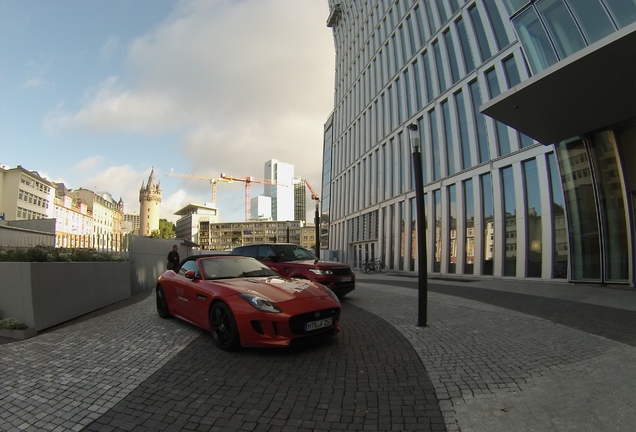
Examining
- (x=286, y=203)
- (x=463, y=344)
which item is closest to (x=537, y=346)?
(x=463, y=344)

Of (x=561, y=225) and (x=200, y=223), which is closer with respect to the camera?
(x=561, y=225)

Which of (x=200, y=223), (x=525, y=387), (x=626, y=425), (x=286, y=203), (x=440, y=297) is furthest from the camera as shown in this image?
(x=286, y=203)

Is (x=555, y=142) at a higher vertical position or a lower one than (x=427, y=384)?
higher

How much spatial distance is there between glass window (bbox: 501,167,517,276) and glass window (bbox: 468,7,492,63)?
6.00m

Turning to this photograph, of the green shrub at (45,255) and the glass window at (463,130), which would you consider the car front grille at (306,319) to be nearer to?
the green shrub at (45,255)

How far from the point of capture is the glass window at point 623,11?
26.7ft

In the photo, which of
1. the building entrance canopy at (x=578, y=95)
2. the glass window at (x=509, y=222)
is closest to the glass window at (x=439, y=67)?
the glass window at (x=509, y=222)

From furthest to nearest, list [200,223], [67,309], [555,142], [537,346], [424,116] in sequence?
[200,223] < [424,116] < [555,142] < [67,309] < [537,346]

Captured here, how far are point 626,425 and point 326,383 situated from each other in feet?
8.00

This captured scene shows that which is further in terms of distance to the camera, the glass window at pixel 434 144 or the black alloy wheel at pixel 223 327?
the glass window at pixel 434 144

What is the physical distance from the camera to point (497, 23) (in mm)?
16500

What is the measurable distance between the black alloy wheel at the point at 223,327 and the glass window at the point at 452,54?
1919cm

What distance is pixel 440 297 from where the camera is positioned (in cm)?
957

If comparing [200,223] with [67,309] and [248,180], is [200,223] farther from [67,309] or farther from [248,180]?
[67,309]
